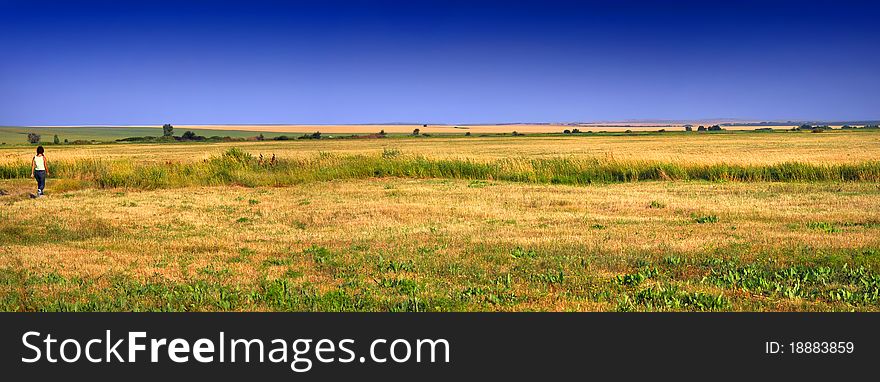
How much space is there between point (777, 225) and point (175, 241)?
38.5ft

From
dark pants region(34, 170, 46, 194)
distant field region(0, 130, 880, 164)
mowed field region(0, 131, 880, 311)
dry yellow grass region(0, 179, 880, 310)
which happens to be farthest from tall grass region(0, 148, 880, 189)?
dry yellow grass region(0, 179, 880, 310)

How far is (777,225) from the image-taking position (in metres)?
15.0

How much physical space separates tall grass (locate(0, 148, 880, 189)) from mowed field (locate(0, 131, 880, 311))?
20.0 inches

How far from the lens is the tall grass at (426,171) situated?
27.8m

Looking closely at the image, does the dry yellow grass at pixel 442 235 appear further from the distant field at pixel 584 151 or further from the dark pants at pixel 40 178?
the distant field at pixel 584 151

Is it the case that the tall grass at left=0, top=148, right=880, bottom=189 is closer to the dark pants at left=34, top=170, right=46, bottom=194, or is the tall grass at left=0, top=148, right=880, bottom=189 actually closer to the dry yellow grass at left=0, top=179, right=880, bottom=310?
the dark pants at left=34, top=170, right=46, bottom=194

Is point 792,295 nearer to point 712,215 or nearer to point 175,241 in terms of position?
point 712,215

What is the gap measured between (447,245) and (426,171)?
59.5ft

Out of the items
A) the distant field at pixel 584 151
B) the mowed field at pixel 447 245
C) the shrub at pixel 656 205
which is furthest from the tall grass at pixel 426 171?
the shrub at pixel 656 205

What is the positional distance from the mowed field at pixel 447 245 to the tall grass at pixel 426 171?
0.51 meters

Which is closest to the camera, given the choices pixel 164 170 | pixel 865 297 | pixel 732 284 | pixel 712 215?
pixel 865 297

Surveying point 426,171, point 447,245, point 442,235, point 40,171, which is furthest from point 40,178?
point 447,245

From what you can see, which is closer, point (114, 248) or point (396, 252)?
point (396, 252)

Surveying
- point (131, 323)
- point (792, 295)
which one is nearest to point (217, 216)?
point (131, 323)
